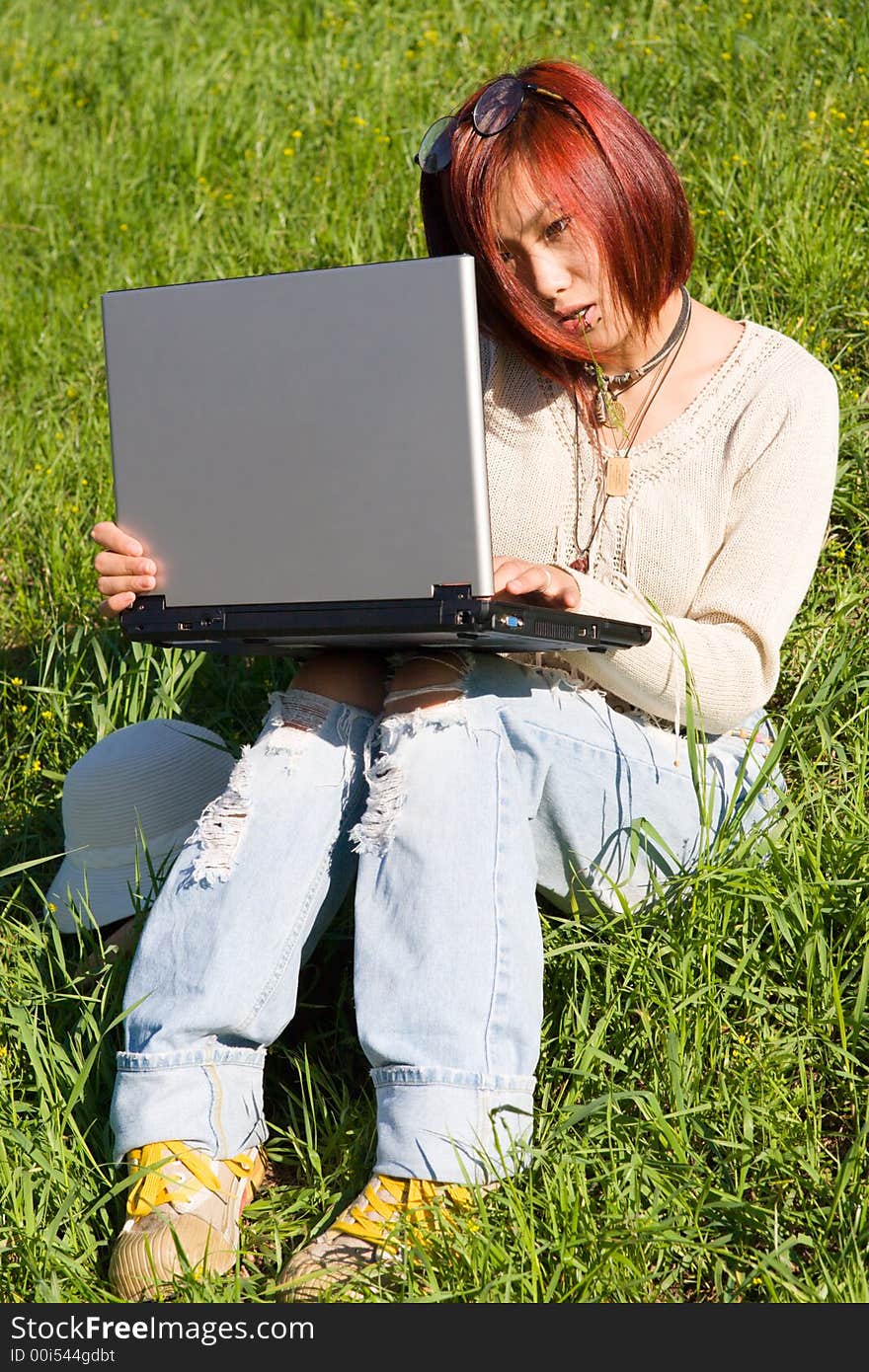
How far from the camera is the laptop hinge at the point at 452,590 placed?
1720 mm

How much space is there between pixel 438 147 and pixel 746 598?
0.82 meters

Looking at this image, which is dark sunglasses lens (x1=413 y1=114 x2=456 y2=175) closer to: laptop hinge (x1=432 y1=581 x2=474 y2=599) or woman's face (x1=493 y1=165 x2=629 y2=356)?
woman's face (x1=493 y1=165 x2=629 y2=356)

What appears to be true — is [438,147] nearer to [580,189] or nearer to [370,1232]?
[580,189]

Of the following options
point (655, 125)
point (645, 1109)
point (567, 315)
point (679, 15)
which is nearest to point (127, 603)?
point (567, 315)

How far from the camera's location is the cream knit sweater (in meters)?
2.04

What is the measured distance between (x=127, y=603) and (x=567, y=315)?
0.79 m

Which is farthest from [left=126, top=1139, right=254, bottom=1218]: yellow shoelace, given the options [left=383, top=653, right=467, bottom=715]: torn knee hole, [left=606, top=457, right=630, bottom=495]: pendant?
[left=606, top=457, right=630, bottom=495]: pendant

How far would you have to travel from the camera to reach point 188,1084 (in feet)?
6.25

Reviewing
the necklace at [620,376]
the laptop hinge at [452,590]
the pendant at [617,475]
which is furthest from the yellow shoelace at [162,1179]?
the necklace at [620,376]

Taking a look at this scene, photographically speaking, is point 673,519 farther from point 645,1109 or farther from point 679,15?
point 679,15

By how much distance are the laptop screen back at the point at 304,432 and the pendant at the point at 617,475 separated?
0.58m

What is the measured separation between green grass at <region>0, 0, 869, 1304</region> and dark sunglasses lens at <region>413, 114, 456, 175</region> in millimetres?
1046

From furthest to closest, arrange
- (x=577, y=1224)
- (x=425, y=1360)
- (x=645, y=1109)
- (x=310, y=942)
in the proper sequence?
1. (x=310, y=942)
2. (x=645, y=1109)
3. (x=577, y=1224)
4. (x=425, y=1360)

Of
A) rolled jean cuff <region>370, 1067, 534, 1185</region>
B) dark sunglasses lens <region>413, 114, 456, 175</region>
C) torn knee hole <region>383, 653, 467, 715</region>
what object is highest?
dark sunglasses lens <region>413, 114, 456, 175</region>
